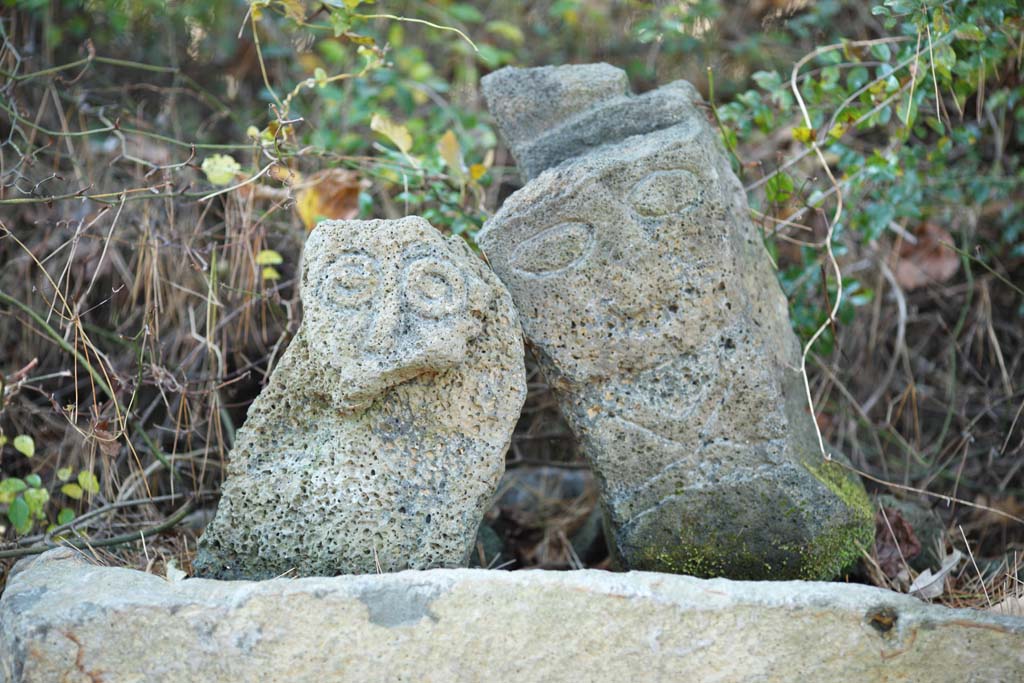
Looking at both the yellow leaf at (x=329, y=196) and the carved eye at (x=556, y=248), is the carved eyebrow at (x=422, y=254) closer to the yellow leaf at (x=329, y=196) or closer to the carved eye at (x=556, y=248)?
the carved eye at (x=556, y=248)

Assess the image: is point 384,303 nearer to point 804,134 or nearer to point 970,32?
point 804,134

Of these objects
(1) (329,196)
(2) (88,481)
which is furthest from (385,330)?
(1) (329,196)

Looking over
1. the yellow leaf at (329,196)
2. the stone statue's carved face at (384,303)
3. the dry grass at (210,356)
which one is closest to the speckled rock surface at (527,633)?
the stone statue's carved face at (384,303)

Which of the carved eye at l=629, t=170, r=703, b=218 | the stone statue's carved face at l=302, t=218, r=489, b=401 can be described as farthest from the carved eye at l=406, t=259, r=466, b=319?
the carved eye at l=629, t=170, r=703, b=218

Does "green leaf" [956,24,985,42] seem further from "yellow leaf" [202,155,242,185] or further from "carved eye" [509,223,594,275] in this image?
"yellow leaf" [202,155,242,185]

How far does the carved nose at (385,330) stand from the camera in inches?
71.7

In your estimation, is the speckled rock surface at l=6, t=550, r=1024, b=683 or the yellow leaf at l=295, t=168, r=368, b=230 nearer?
the speckled rock surface at l=6, t=550, r=1024, b=683

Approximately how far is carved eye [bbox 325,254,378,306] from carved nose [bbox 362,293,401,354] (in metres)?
0.05

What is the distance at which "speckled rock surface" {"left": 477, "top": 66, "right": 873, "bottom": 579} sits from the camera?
205 cm

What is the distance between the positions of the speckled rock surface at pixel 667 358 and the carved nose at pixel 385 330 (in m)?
0.32

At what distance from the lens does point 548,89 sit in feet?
7.41

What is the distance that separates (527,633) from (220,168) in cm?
147

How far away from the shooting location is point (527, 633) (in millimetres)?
1629

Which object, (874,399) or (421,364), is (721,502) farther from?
(874,399)
